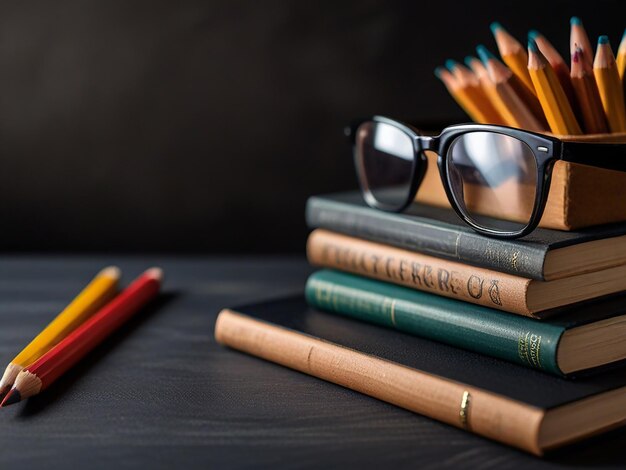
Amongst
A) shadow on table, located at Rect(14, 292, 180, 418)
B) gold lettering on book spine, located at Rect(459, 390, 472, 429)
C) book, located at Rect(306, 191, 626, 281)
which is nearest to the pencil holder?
book, located at Rect(306, 191, 626, 281)

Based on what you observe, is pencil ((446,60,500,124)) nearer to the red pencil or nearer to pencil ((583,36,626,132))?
pencil ((583,36,626,132))

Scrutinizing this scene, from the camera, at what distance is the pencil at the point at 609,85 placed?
65cm

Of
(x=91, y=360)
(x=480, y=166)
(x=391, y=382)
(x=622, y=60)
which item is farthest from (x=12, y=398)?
(x=622, y=60)

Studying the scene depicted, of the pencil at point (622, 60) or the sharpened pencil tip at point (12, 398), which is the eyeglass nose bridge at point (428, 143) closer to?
the pencil at point (622, 60)

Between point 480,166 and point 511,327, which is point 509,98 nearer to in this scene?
point 480,166

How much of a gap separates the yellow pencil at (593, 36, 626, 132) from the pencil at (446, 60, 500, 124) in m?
0.10

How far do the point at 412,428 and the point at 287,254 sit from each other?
0.62 meters

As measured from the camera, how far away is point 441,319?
0.68 m

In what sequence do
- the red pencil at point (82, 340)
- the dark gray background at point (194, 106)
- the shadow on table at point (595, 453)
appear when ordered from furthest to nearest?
the dark gray background at point (194, 106) → the red pencil at point (82, 340) → the shadow on table at point (595, 453)

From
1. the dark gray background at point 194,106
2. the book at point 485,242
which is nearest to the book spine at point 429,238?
the book at point 485,242

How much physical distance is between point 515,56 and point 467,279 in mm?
167

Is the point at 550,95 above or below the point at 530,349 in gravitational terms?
above

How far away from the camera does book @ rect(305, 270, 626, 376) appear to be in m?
0.60

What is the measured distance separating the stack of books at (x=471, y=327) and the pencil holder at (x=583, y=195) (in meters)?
0.01
